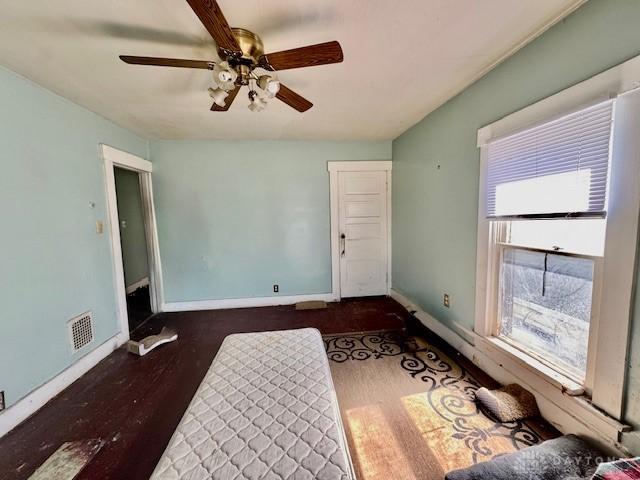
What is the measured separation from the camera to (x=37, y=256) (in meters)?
1.83

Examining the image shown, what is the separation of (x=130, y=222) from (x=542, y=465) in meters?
5.82

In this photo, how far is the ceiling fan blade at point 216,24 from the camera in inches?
37.5

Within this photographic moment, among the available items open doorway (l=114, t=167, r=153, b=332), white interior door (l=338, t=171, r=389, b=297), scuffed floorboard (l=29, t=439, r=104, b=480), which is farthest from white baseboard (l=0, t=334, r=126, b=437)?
white interior door (l=338, t=171, r=389, b=297)

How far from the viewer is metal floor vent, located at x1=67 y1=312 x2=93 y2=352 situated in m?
2.09

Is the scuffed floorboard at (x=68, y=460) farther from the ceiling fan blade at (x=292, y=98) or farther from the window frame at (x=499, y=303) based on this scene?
the window frame at (x=499, y=303)

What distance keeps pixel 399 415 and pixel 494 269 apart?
4.29 ft

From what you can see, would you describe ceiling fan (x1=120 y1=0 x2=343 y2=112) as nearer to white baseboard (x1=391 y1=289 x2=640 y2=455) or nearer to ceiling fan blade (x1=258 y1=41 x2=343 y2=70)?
ceiling fan blade (x1=258 y1=41 x2=343 y2=70)

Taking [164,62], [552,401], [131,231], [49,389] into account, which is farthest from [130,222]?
[552,401]

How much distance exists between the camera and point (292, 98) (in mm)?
1752

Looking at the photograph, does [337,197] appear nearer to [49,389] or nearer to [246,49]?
[246,49]

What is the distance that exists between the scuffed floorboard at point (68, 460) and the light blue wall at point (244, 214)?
6.98 feet

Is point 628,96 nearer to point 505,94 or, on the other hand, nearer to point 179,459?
point 505,94

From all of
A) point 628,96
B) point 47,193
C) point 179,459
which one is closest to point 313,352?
point 179,459

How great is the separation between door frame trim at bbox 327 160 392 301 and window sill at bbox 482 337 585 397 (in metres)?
2.01
